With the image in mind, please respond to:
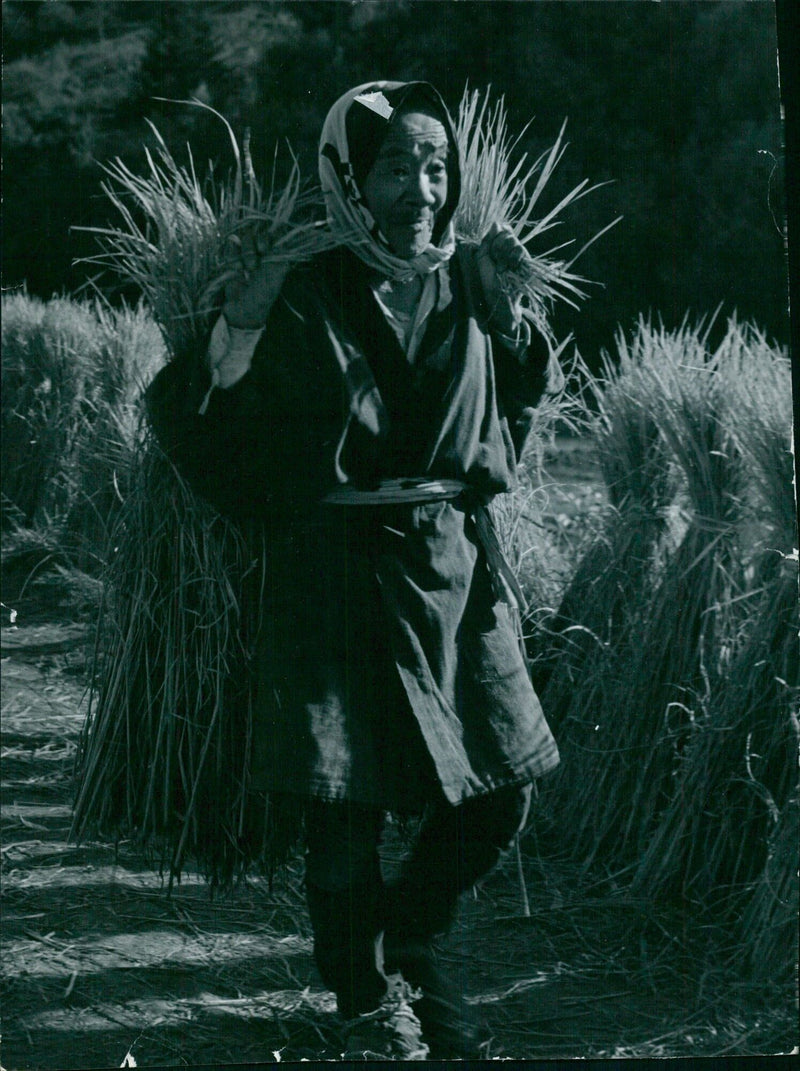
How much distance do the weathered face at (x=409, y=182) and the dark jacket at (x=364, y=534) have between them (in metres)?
0.08

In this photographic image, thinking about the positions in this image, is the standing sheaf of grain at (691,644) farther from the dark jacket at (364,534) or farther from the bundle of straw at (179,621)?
the bundle of straw at (179,621)

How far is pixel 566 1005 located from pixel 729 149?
1.48 meters

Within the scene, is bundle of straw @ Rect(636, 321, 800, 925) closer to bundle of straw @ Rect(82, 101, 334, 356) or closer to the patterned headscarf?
the patterned headscarf

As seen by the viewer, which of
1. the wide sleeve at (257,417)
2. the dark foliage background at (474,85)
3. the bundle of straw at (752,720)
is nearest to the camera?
the wide sleeve at (257,417)

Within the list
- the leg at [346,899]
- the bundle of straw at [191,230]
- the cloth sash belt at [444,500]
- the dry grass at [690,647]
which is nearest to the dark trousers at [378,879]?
the leg at [346,899]

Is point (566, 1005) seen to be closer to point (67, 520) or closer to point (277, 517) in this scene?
point (277, 517)

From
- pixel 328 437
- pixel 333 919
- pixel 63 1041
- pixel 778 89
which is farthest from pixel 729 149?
pixel 63 1041

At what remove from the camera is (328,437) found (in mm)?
1927

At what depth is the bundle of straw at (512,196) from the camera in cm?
206

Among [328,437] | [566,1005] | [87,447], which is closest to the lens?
[328,437]

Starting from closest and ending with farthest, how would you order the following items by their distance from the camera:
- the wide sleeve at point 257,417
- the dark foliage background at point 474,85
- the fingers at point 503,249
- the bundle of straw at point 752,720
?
the wide sleeve at point 257,417, the fingers at point 503,249, the dark foliage background at point 474,85, the bundle of straw at point 752,720

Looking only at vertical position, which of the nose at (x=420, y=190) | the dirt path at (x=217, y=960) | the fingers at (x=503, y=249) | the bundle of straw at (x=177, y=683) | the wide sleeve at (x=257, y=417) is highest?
the nose at (x=420, y=190)

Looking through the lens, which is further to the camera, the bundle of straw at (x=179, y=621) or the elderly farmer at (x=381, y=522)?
the bundle of straw at (x=179, y=621)

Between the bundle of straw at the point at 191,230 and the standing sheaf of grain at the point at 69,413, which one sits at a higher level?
the bundle of straw at the point at 191,230
